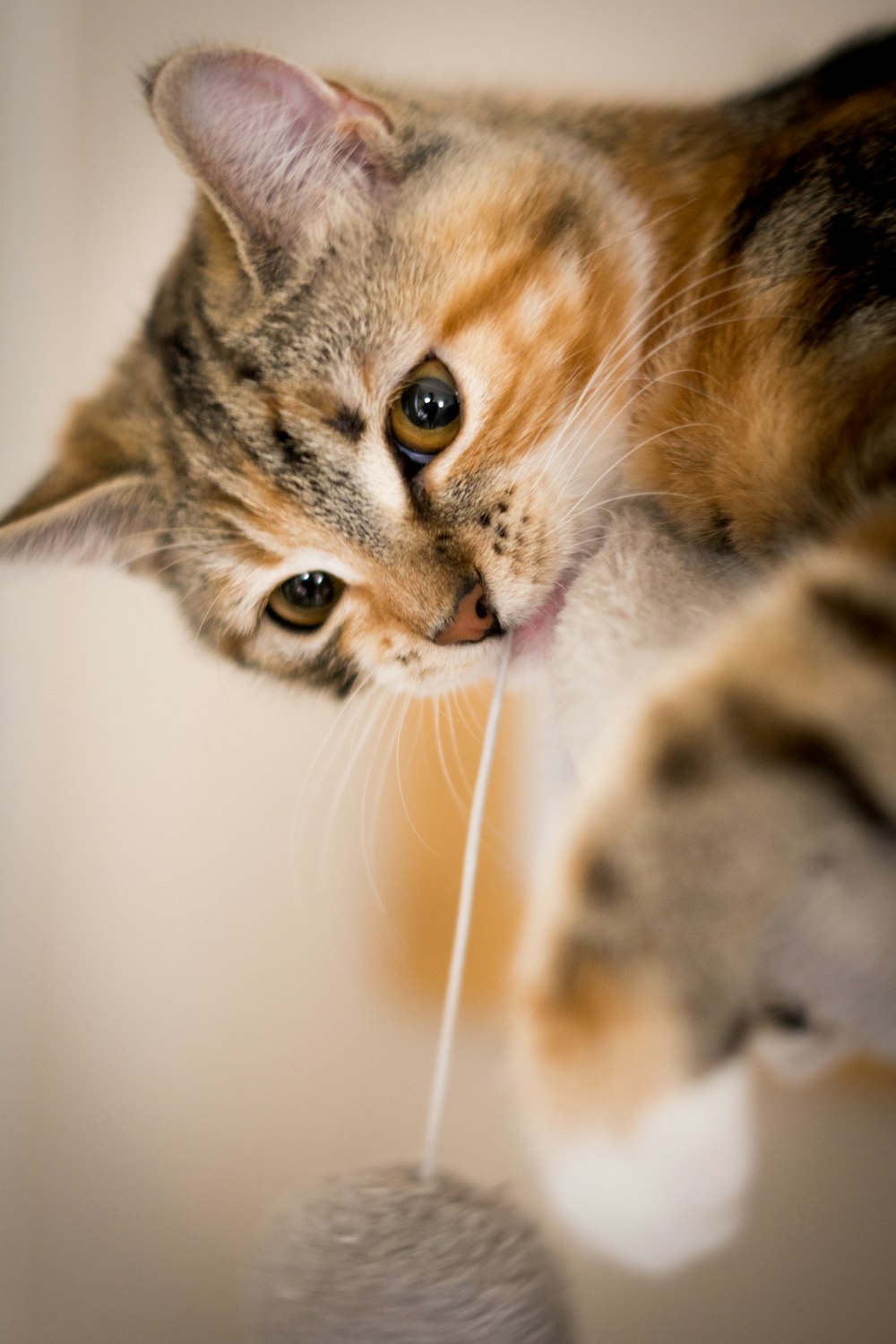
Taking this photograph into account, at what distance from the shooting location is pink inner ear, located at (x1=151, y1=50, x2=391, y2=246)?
2.16 feet

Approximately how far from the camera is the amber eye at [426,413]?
0.69 metres

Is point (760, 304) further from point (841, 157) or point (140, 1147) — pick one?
point (140, 1147)

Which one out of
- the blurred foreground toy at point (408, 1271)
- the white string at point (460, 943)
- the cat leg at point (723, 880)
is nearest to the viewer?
the cat leg at point (723, 880)

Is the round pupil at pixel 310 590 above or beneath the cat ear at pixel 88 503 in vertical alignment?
above

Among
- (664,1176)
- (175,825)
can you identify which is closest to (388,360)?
(175,825)

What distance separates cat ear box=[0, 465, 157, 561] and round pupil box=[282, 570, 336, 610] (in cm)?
14

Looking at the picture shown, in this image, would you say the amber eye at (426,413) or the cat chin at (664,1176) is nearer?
the cat chin at (664,1176)

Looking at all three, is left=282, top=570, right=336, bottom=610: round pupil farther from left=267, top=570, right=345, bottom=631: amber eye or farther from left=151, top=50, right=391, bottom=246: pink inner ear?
left=151, top=50, right=391, bottom=246: pink inner ear

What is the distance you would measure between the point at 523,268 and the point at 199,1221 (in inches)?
29.3

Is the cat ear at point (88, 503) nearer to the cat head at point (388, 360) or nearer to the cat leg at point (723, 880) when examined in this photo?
the cat head at point (388, 360)

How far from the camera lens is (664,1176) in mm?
474

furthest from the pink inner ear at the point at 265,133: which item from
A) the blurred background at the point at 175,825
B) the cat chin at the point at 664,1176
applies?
the cat chin at the point at 664,1176

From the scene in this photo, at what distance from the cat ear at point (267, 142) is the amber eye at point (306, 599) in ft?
0.74

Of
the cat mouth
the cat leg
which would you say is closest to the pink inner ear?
the cat mouth
